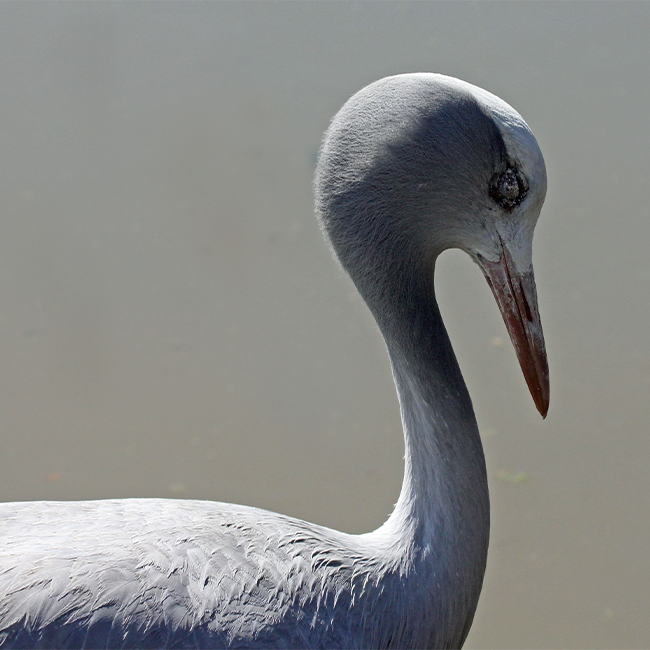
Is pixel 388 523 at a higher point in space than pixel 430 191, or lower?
lower

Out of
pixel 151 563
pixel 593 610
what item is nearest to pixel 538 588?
pixel 593 610

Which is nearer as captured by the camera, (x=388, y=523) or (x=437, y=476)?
(x=437, y=476)

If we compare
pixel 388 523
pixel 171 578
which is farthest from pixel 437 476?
pixel 171 578

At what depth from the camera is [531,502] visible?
3.75m

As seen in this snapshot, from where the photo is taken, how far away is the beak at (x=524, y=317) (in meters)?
2.17

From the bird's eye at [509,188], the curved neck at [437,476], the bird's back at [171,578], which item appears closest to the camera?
the bird's back at [171,578]

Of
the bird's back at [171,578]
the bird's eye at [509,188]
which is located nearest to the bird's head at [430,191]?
the bird's eye at [509,188]

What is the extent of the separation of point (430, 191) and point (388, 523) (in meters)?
0.87

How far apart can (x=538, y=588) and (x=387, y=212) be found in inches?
75.5

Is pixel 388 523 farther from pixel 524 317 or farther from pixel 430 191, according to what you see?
pixel 430 191

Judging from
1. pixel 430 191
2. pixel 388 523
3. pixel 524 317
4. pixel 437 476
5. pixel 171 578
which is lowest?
pixel 171 578

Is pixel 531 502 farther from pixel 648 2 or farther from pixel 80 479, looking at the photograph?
pixel 648 2

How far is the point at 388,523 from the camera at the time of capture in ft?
7.83

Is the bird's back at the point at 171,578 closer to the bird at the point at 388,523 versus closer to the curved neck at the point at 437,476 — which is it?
the bird at the point at 388,523
